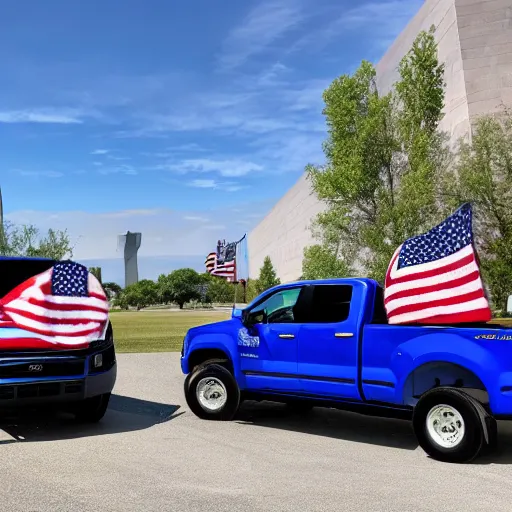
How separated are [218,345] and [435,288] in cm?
319

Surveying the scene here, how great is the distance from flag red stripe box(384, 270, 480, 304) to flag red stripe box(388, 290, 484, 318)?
0.13 meters

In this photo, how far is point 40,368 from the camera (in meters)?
7.77

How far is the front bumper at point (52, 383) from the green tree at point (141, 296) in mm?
161028

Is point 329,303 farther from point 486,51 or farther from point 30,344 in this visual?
point 486,51

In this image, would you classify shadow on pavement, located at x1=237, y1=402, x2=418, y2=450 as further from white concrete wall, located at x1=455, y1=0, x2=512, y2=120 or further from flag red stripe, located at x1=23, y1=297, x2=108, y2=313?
white concrete wall, located at x1=455, y1=0, x2=512, y2=120

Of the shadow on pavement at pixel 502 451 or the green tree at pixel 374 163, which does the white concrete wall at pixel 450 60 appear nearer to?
the green tree at pixel 374 163

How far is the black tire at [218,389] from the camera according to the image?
350 inches

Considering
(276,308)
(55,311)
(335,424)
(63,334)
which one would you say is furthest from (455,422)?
(55,311)

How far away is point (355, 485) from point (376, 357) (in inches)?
73.5

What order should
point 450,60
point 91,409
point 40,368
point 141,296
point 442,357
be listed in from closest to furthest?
point 442,357, point 40,368, point 91,409, point 450,60, point 141,296

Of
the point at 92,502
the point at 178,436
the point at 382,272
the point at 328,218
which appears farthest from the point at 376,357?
the point at 328,218

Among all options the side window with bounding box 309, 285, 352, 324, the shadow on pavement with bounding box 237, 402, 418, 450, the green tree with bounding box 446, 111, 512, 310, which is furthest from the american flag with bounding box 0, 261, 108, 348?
the green tree with bounding box 446, 111, 512, 310

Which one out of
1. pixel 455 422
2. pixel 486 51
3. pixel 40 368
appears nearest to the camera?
pixel 455 422

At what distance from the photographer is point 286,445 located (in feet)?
25.1
